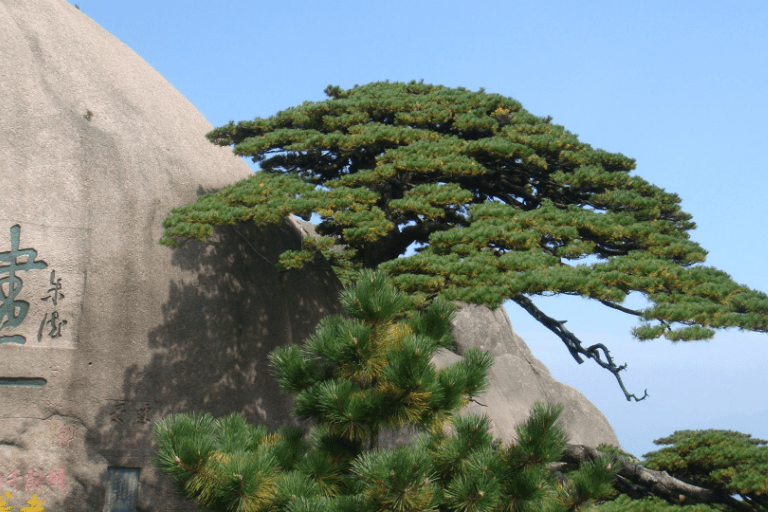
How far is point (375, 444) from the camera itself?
4961mm

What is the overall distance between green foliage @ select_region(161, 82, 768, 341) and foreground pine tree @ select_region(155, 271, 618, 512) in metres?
2.08

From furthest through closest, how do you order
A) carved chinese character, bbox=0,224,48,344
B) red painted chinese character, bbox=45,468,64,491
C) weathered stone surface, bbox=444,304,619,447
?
weathered stone surface, bbox=444,304,619,447, carved chinese character, bbox=0,224,48,344, red painted chinese character, bbox=45,468,64,491

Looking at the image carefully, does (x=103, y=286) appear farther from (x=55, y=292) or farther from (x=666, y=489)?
(x=666, y=489)

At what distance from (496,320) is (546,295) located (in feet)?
34.3

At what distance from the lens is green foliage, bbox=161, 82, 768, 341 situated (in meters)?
7.12

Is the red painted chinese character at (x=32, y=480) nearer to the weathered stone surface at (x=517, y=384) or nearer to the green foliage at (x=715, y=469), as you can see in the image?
the green foliage at (x=715, y=469)

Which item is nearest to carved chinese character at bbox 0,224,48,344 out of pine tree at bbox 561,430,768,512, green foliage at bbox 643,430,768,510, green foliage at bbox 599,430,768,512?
pine tree at bbox 561,430,768,512

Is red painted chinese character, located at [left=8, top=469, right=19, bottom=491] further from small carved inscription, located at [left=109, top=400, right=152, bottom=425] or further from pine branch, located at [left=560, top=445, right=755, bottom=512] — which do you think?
pine branch, located at [left=560, top=445, right=755, bottom=512]

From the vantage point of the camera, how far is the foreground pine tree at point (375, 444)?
4094 millimetres

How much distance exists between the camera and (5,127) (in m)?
8.48

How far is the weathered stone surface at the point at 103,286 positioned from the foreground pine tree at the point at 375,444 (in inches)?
151

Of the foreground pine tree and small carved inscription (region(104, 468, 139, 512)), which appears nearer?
the foreground pine tree

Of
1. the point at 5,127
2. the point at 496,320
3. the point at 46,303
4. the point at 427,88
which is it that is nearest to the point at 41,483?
the point at 46,303

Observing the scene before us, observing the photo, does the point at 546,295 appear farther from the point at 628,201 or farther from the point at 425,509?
the point at 425,509
